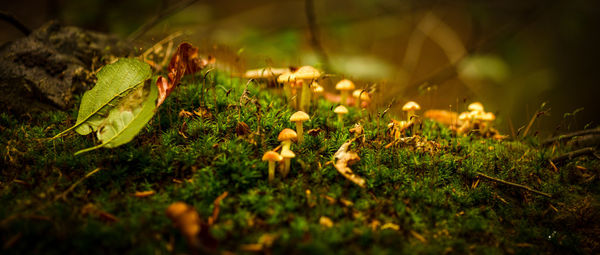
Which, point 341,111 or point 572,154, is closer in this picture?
point 572,154

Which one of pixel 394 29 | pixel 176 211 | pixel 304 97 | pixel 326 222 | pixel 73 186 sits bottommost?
pixel 326 222

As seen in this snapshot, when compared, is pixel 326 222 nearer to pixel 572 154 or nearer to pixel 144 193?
pixel 144 193

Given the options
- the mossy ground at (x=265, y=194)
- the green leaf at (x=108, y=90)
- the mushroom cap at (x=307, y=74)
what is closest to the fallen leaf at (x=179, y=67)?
the green leaf at (x=108, y=90)

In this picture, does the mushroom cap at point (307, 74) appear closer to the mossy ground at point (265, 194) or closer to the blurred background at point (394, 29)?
the mossy ground at point (265, 194)

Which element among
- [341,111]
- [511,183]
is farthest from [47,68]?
[511,183]

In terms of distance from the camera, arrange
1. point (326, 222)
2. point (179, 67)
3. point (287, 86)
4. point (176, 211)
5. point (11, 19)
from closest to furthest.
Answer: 1. point (176, 211)
2. point (326, 222)
3. point (179, 67)
4. point (11, 19)
5. point (287, 86)

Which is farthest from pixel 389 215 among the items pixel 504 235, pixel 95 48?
pixel 95 48

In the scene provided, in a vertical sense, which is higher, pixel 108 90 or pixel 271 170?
pixel 108 90
